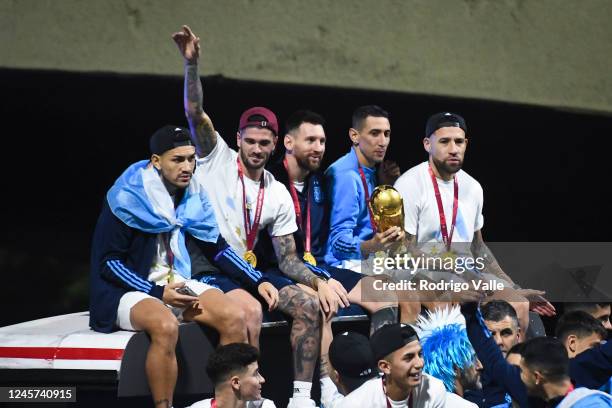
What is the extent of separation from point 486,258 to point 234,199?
4.58ft

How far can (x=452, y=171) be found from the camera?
6.38 meters

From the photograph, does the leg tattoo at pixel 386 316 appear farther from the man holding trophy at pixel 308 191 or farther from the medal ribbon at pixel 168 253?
the medal ribbon at pixel 168 253

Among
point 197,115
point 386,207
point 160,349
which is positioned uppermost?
point 197,115

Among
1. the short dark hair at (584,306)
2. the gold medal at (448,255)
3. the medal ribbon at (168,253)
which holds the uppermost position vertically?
the gold medal at (448,255)

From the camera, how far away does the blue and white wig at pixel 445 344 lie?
230 inches

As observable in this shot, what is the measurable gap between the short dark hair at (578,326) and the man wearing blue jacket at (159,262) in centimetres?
129

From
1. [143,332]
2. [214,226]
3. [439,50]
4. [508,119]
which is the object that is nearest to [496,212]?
[508,119]

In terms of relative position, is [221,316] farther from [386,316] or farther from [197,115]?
[197,115]

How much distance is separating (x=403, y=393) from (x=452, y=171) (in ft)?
5.15

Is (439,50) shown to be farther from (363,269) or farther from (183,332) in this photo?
(183,332)

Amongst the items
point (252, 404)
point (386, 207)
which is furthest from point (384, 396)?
point (386, 207)

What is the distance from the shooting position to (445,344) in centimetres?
589

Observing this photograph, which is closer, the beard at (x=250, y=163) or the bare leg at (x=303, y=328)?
the bare leg at (x=303, y=328)

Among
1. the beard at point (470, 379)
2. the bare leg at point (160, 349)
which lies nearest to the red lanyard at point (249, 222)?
the bare leg at point (160, 349)
